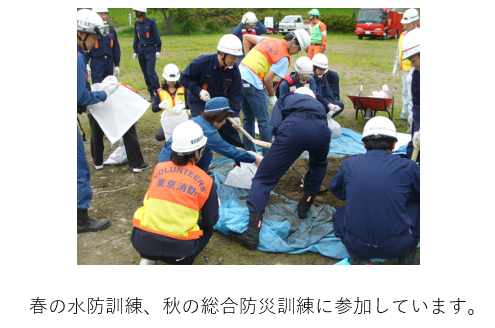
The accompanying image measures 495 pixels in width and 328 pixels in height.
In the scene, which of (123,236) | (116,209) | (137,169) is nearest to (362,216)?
(123,236)

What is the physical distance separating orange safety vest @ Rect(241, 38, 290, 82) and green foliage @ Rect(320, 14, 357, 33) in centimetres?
2052

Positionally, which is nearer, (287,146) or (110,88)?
(287,146)

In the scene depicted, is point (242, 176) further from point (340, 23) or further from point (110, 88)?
point (340, 23)

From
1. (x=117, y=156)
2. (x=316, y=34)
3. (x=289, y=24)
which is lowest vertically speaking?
(x=117, y=156)

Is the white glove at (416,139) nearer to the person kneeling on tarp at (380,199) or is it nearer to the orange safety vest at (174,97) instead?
the person kneeling on tarp at (380,199)

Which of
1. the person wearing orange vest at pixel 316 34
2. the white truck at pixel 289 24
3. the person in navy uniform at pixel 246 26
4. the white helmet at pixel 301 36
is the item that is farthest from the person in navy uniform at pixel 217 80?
the white truck at pixel 289 24

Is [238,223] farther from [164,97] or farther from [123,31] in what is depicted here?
[123,31]

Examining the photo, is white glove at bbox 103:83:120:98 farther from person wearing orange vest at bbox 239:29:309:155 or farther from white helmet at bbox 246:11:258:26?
white helmet at bbox 246:11:258:26

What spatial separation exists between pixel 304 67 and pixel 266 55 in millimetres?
563

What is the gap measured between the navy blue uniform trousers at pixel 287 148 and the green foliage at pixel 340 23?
2213 centimetres

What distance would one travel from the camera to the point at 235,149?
3.74 m

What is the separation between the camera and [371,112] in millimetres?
6520

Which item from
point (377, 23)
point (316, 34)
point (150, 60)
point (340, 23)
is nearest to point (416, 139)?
point (150, 60)

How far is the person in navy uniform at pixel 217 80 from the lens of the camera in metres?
4.35
